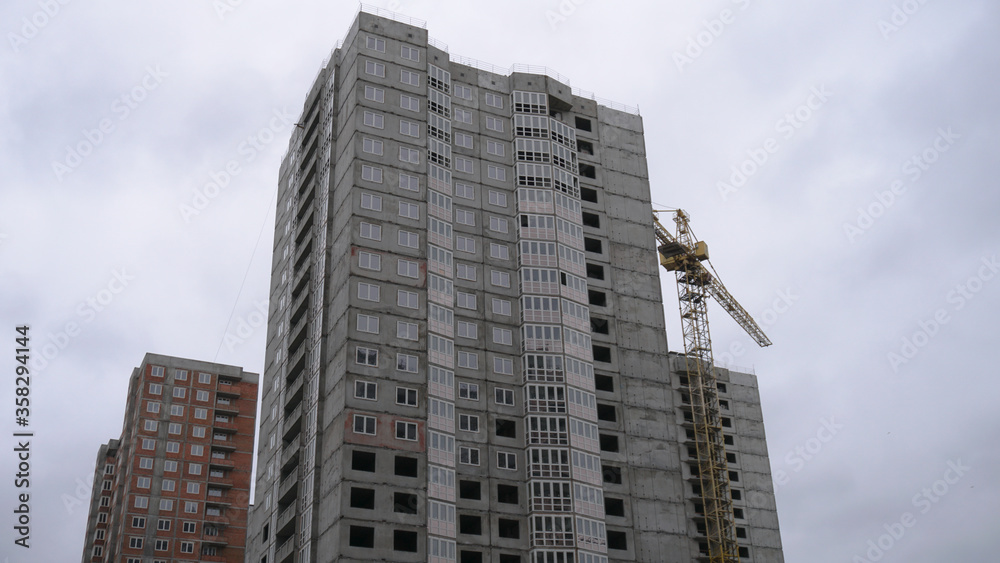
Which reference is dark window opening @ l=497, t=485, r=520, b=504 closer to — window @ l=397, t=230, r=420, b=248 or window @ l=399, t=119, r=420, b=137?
window @ l=397, t=230, r=420, b=248

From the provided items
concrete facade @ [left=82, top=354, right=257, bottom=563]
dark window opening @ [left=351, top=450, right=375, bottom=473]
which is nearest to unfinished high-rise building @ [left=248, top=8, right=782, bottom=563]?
dark window opening @ [left=351, top=450, right=375, bottom=473]

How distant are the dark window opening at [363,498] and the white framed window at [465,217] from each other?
104 ft

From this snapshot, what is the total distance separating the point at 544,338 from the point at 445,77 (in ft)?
105

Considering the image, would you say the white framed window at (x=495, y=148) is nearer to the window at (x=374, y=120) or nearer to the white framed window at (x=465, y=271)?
the window at (x=374, y=120)

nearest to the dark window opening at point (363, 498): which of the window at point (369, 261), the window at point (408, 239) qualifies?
the window at point (369, 261)

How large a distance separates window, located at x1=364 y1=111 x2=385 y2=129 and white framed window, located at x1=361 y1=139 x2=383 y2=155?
1.78 m

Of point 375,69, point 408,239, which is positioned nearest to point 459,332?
point 408,239

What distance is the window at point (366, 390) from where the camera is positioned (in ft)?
292

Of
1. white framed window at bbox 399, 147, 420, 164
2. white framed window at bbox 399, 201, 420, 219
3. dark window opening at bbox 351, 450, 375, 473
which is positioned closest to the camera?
dark window opening at bbox 351, 450, 375, 473

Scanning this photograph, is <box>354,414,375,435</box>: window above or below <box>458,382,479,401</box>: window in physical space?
below

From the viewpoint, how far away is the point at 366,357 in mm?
90875

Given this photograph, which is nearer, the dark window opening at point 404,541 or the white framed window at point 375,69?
the dark window opening at point 404,541

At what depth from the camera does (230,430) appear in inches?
6250

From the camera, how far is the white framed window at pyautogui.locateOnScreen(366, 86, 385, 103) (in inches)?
4090
